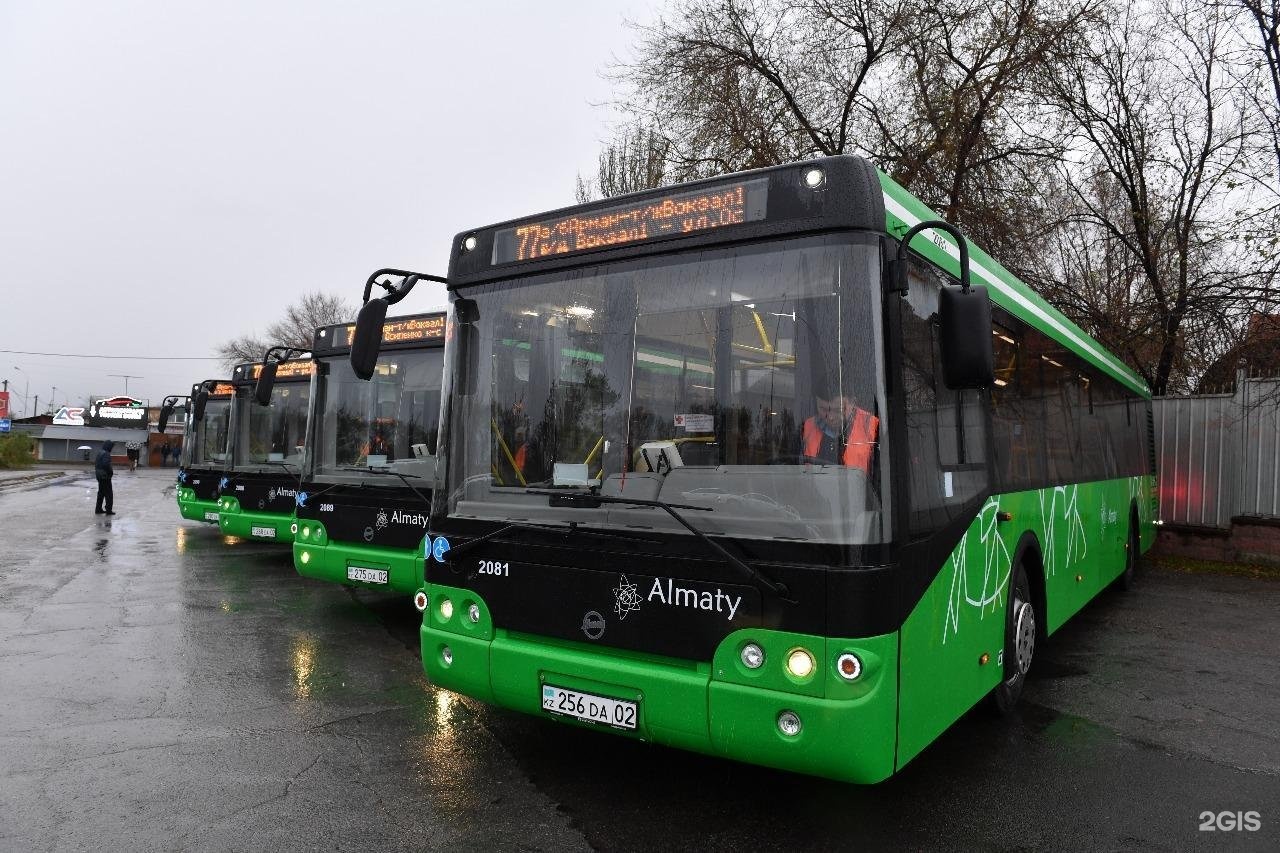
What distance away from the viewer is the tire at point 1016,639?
5141 millimetres

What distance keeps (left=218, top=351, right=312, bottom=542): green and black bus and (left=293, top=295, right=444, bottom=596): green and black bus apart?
239 centimetres

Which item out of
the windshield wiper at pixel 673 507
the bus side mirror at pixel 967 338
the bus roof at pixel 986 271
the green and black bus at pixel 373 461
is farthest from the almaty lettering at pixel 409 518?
the bus side mirror at pixel 967 338

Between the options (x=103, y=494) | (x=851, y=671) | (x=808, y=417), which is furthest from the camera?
(x=103, y=494)

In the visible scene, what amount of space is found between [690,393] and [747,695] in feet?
4.36

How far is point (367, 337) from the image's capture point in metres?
4.82

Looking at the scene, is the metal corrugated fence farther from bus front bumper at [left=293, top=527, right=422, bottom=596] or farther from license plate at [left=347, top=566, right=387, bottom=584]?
license plate at [left=347, top=566, right=387, bottom=584]

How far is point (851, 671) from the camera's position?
333 cm

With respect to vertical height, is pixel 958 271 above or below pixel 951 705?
above

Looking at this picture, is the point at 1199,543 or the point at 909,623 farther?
the point at 1199,543

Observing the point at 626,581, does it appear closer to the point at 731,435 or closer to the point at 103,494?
the point at 731,435

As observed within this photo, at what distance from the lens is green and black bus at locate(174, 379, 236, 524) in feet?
46.8

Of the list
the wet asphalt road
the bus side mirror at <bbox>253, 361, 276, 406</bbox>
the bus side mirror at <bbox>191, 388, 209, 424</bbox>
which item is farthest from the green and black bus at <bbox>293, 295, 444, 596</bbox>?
the bus side mirror at <bbox>191, 388, 209, 424</bbox>

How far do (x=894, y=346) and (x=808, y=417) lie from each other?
454 mm

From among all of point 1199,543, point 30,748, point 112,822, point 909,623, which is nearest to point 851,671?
point 909,623
